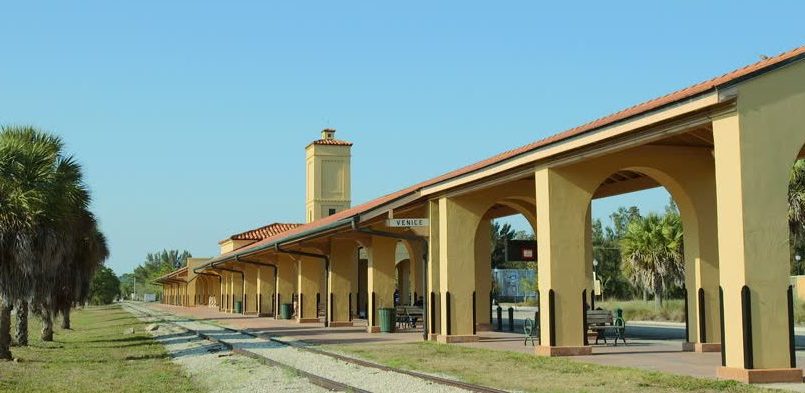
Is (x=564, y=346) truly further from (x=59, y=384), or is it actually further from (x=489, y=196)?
(x=59, y=384)

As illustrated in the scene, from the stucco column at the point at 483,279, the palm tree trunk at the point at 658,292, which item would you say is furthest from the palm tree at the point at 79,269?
the palm tree trunk at the point at 658,292

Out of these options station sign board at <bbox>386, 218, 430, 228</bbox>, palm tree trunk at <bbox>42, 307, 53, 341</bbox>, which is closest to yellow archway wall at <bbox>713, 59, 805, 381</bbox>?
station sign board at <bbox>386, 218, 430, 228</bbox>

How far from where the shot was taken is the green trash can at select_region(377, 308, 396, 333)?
27.5 metres

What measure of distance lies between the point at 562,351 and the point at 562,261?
1727 mm

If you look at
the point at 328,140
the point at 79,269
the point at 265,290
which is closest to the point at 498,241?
the point at 328,140

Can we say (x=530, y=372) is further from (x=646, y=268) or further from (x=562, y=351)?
(x=646, y=268)

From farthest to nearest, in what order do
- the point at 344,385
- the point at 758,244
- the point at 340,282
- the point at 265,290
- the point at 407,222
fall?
the point at 265,290 → the point at 340,282 → the point at 407,222 → the point at 344,385 → the point at 758,244

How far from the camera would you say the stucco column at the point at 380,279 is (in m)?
28.5

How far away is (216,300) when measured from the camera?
75.9m

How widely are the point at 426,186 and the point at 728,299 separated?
1154 centimetres

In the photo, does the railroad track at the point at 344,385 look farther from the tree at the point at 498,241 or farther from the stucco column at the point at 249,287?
the tree at the point at 498,241

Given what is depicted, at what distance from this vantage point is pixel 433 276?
76.6 feet

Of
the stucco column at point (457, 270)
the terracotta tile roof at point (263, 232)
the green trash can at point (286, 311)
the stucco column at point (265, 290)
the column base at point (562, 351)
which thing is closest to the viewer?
the column base at point (562, 351)

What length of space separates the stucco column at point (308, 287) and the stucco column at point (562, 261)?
20363mm
